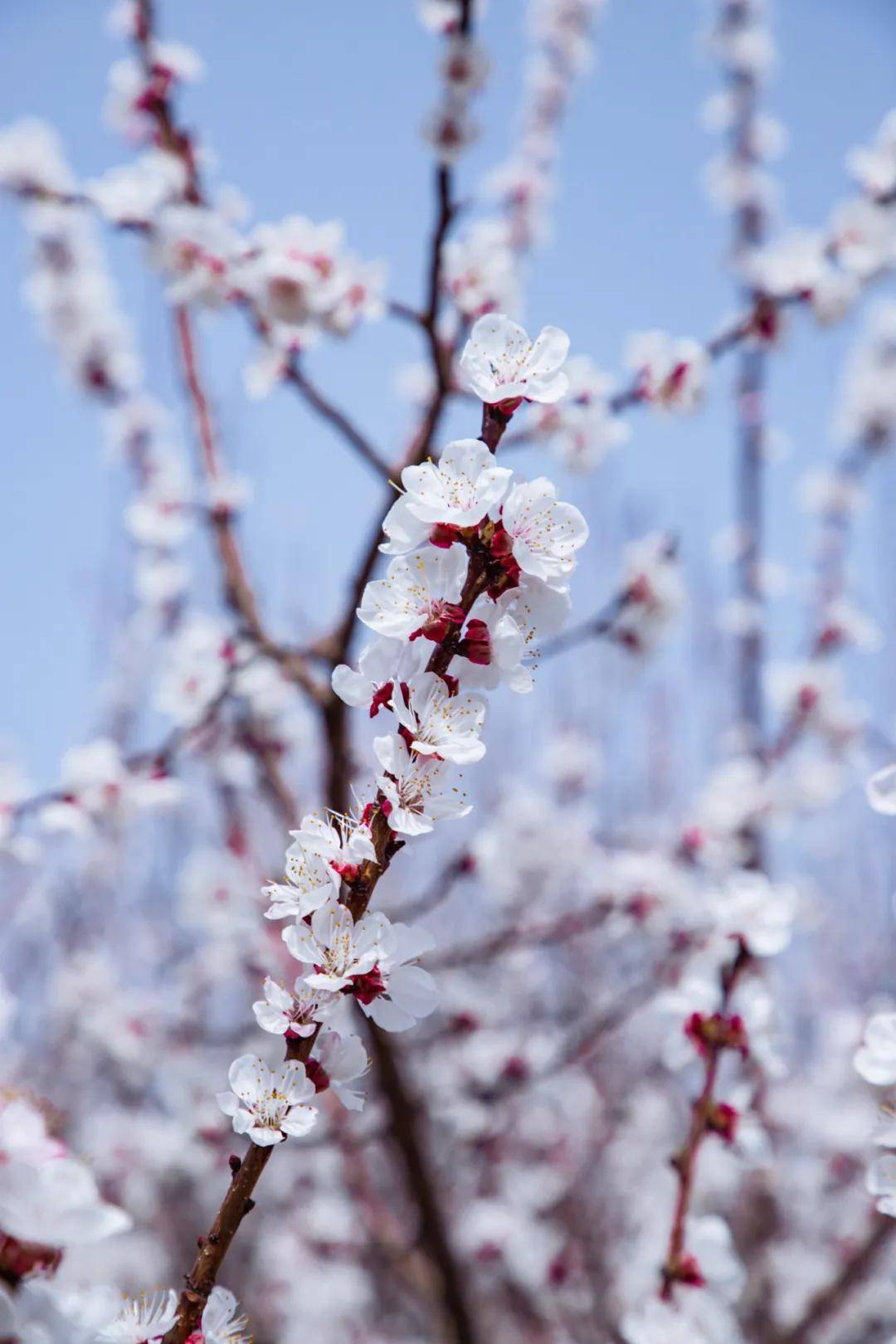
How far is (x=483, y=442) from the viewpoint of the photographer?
3.60 feet

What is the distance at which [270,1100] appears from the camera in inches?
40.0

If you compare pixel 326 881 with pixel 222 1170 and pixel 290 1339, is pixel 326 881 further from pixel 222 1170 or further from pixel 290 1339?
pixel 290 1339

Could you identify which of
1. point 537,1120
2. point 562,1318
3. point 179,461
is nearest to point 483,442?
point 179,461

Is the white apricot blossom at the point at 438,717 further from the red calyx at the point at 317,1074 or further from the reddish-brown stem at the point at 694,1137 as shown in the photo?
the reddish-brown stem at the point at 694,1137

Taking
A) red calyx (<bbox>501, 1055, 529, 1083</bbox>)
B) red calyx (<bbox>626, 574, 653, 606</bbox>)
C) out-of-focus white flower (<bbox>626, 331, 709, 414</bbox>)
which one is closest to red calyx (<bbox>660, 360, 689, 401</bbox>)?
out-of-focus white flower (<bbox>626, 331, 709, 414</bbox>)

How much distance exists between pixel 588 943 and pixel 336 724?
3.43 metres

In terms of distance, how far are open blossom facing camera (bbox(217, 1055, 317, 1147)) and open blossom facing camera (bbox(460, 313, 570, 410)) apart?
0.75 metres

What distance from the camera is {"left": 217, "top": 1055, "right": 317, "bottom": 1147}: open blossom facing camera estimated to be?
38.8 inches

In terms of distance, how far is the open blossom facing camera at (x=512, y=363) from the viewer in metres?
1.11

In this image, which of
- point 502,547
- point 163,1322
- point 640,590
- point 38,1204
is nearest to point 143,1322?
point 163,1322

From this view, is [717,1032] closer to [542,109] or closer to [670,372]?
[670,372]

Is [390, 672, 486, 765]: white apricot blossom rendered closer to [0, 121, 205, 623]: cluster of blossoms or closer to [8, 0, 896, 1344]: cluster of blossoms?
[8, 0, 896, 1344]: cluster of blossoms

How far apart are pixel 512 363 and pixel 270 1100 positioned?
0.84 metres

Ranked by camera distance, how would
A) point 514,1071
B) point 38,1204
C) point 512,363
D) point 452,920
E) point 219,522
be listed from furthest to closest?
point 452,920
point 514,1071
point 219,522
point 512,363
point 38,1204
